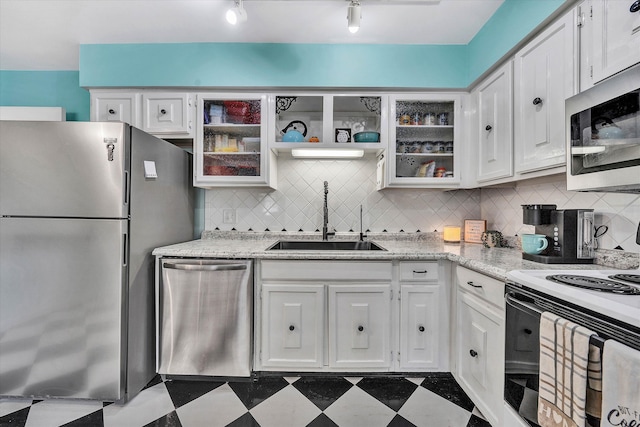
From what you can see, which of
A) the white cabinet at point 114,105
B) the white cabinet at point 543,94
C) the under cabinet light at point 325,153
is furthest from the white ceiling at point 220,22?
the under cabinet light at point 325,153

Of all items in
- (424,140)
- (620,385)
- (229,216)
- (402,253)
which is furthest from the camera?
(229,216)

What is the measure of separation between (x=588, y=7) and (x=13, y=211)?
3.04 metres

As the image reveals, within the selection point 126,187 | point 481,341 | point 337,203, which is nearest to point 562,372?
point 481,341

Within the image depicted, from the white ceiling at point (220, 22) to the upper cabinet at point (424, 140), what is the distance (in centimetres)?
44

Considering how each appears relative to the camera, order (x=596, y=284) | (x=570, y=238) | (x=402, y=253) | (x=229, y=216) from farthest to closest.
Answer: (x=229, y=216)
(x=402, y=253)
(x=570, y=238)
(x=596, y=284)

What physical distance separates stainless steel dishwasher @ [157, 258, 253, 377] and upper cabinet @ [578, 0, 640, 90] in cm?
198

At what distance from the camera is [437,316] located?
184cm

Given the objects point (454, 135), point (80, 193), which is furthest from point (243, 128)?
point (454, 135)

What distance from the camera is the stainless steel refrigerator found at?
158 centimetres

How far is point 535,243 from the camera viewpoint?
148cm

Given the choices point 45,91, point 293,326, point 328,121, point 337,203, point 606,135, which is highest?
point 45,91

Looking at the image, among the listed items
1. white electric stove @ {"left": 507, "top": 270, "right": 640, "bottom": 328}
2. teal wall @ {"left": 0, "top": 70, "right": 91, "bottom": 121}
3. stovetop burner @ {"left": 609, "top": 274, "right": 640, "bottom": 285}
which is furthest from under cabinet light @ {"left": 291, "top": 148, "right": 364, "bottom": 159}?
teal wall @ {"left": 0, "top": 70, "right": 91, "bottom": 121}

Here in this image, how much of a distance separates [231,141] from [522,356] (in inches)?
87.3

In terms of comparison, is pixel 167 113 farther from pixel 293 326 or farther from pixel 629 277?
pixel 629 277
